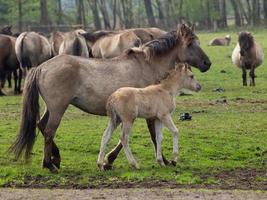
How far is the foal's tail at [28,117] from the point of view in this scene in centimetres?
1125

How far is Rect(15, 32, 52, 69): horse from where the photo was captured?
23375 millimetres

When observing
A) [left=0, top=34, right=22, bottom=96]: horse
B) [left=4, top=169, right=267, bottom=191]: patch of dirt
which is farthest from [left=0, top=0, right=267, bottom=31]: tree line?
[left=4, top=169, right=267, bottom=191]: patch of dirt

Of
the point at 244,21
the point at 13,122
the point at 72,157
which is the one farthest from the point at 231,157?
the point at 244,21

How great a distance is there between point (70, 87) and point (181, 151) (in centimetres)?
233

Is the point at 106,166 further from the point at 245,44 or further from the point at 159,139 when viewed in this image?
the point at 245,44

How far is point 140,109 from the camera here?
36.2 feet

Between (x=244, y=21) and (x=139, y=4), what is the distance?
22.9 m

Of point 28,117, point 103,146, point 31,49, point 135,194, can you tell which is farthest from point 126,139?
point 31,49

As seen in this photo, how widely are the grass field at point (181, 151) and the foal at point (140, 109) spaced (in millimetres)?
314

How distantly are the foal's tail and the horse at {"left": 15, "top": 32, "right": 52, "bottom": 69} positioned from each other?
39.9 feet

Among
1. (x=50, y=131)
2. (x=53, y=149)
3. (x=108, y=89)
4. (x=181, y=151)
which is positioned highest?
(x=108, y=89)

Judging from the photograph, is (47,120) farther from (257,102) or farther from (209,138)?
(257,102)

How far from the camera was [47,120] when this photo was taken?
11602 millimetres

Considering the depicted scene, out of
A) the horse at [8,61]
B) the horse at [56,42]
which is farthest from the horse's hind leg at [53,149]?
the horse at [56,42]
